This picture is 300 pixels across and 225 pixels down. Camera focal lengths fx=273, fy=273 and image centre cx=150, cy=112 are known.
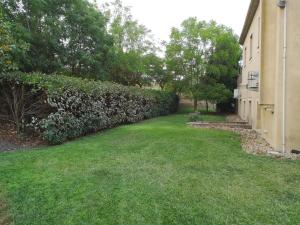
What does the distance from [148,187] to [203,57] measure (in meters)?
20.7

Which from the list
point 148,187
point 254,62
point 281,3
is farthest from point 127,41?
point 148,187

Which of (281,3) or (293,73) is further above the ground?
(281,3)

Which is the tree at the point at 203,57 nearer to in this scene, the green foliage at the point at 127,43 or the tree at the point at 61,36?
the green foliage at the point at 127,43

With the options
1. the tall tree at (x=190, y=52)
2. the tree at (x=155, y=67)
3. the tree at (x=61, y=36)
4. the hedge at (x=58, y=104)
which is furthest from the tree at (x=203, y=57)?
the hedge at (x=58, y=104)

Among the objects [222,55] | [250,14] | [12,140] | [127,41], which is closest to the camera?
[12,140]

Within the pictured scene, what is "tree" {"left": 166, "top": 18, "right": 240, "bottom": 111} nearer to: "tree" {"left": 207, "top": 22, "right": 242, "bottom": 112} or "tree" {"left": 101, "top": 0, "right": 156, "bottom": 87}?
"tree" {"left": 207, "top": 22, "right": 242, "bottom": 112}

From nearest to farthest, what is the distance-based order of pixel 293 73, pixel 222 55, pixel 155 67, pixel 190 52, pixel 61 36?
pixel 293 73, pixel 61 36, pixel 222 55, pixel 190 52, pixel 155 67

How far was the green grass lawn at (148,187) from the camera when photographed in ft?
11.5

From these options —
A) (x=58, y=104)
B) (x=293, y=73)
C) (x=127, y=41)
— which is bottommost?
(x=58, y=104)

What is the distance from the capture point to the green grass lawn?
352cm

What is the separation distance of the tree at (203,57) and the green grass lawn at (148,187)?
16711mm

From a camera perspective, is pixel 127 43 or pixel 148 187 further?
pixel 127 43

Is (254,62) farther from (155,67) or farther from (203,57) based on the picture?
(155,67)

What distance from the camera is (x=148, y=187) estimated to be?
14.7 ft
